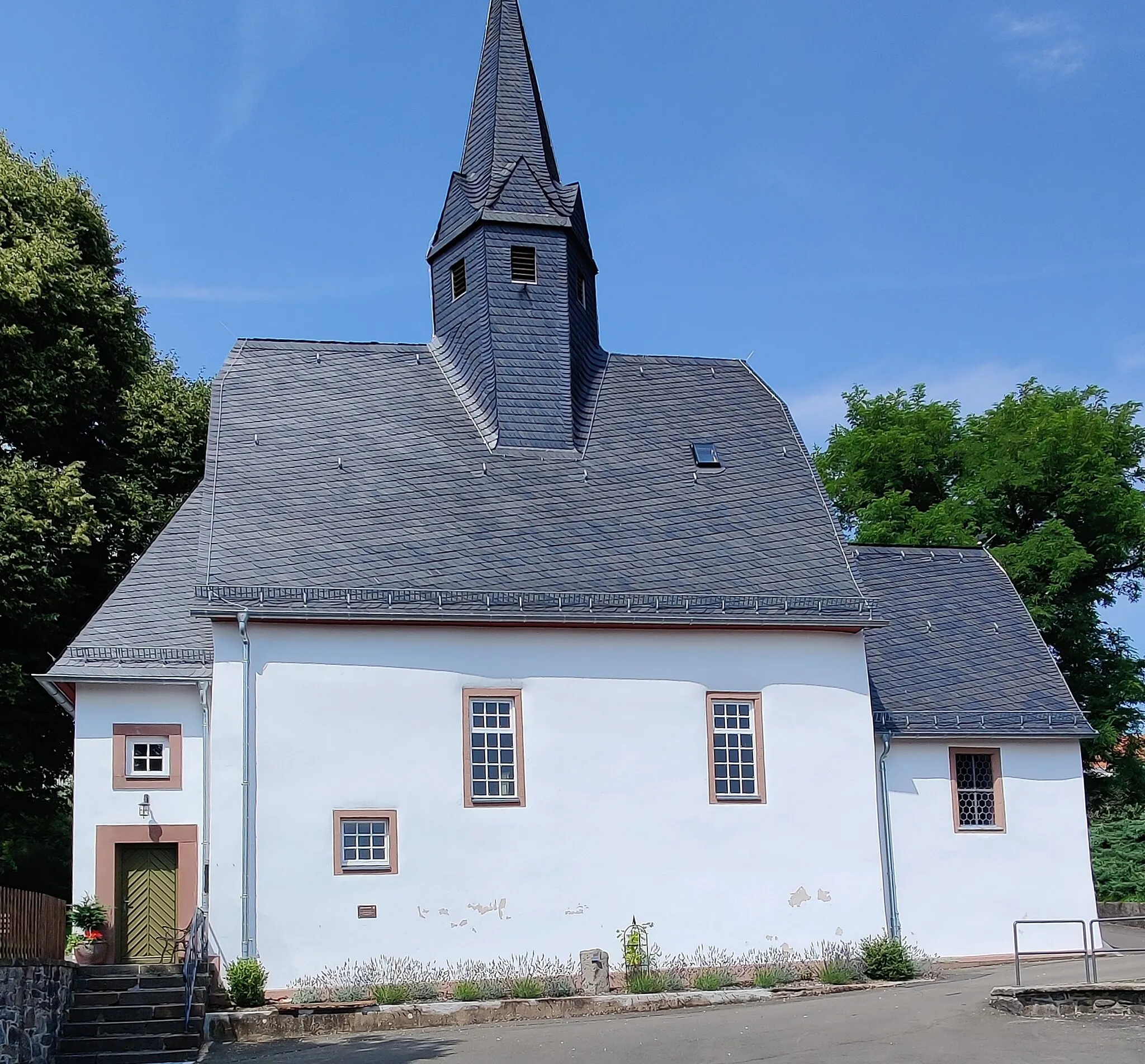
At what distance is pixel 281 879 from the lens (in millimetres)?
19203

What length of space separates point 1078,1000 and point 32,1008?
1065cm

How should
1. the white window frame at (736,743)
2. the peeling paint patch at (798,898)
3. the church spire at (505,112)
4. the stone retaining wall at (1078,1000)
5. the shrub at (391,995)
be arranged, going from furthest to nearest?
the church spire at (505,112) < the white window frame at (736,743) < the peeling paint patch at (798,898) < the shrub at (391,995) < the stone retaining wall at (1078,1000)

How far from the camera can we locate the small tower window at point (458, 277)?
25.4 metres

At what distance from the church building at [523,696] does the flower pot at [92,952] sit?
820 millimetres

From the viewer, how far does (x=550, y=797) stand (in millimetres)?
20453

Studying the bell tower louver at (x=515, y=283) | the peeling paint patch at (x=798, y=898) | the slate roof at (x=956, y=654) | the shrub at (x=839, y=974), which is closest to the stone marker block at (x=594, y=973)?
the shrub at (x=839, y=974)

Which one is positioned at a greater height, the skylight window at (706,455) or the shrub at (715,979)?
the skylight window at (706,455)

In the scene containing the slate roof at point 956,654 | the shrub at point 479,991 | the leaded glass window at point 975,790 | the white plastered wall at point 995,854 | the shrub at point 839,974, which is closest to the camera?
the shrub at point 479,991

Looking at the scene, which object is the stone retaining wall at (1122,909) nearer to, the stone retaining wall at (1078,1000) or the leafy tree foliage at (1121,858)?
the leafy tree foliage at (1121,858)

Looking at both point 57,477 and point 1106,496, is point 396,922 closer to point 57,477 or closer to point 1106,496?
point 57,477

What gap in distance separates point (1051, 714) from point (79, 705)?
14328mm

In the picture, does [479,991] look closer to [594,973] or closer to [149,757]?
[594,973]

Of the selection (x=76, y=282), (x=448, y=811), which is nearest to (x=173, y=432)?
(x=76, y=282)

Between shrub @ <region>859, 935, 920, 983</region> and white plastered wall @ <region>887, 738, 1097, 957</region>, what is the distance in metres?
1.62
